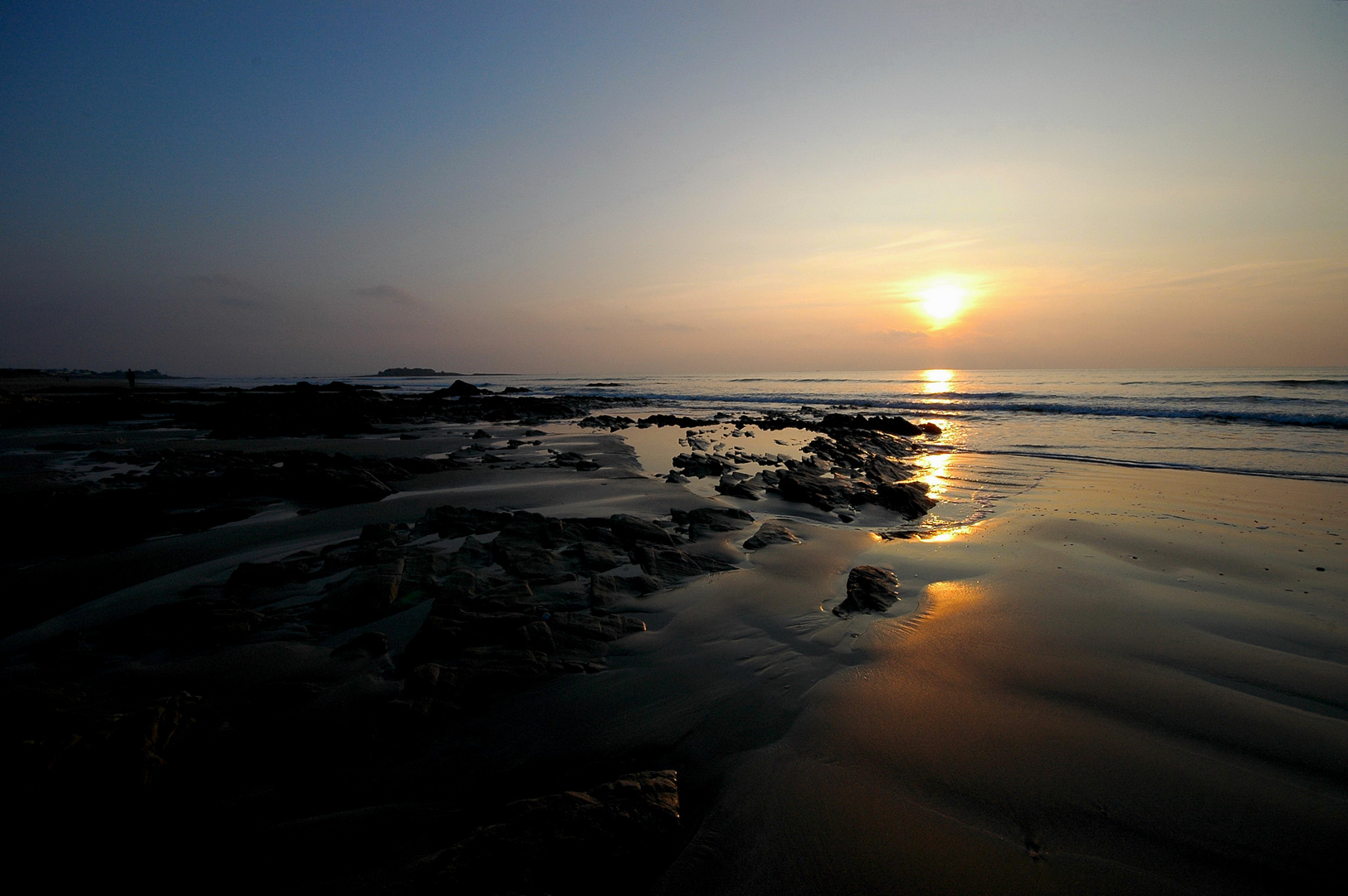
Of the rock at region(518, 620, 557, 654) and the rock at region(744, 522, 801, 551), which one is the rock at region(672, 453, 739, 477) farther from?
the rock at region(518, 620, 557, 654)

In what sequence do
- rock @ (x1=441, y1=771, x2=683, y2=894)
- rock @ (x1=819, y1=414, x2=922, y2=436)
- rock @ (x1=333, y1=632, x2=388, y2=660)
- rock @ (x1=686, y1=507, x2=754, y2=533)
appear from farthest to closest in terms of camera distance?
rock @ (x1=819, y1=414, x2=922, y2=436)
rock @ (x1=686, y1=507, x2=754, y2=533)
rock @ (x1=333, y1=632, x2=388, y2=660)
rock @ (x1=441, y1=771, x2=683, y2=894)

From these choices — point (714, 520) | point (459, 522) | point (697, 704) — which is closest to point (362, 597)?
point (459, 522)

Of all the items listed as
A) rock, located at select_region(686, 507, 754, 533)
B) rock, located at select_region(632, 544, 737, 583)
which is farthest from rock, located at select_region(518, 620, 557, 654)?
rock, located at select_region(686, 507, 754, 533)

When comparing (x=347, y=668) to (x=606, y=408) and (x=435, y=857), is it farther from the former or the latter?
(x=606, y=408)

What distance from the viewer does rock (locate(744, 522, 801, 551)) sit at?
19.0 feet

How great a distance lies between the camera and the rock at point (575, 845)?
180 centimetres

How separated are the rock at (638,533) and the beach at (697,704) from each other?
4 cm

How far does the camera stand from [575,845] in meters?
1.93

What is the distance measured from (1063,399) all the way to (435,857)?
130 ft

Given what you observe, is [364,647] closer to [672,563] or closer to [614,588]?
[614,588]

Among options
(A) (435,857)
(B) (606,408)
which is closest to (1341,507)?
(A) (435,857)

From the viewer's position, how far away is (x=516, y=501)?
7707 millimetres

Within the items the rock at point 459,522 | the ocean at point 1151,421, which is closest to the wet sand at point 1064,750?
the rock at point 459,522

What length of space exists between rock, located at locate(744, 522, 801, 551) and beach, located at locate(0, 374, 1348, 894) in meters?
0.08
